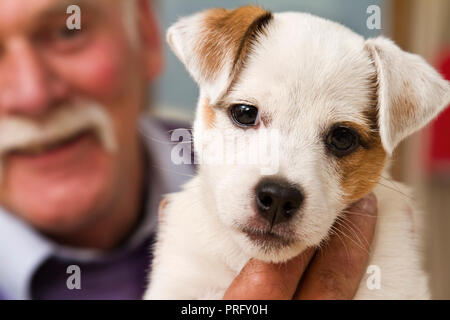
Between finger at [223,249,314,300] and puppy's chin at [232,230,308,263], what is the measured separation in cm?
10

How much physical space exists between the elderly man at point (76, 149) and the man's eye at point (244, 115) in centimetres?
44

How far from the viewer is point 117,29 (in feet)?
5.85

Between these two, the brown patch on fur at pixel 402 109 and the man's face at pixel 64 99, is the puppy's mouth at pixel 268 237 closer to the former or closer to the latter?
the brown patch on fur at pixel 402 109

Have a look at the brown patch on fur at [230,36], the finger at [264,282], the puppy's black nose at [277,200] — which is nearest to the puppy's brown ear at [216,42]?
the brown patch on fur at [230,36]

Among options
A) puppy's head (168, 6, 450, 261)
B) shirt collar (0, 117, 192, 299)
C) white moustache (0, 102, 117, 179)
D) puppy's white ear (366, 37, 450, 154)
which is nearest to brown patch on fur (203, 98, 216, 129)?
puppy's head (168, 6, 450, 261)

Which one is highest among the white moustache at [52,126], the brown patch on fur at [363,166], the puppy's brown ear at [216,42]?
the puppy's brown ear at [216,42]

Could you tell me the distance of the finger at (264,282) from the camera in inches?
40.0

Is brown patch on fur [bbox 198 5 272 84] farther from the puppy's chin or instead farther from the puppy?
the puppy's chin

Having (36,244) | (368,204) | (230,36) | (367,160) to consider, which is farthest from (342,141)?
(36,244)

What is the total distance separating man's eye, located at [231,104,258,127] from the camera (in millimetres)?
925

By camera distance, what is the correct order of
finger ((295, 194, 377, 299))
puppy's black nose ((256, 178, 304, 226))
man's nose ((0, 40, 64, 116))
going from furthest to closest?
man's nose ((0, 40, 64, 116))
finger ((295, 194, 377, 299))
puppy's black nose ((256, 178, 304, 226))

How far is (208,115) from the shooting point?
1004 mm

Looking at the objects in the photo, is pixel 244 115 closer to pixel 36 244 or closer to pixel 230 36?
pixel 230 36
